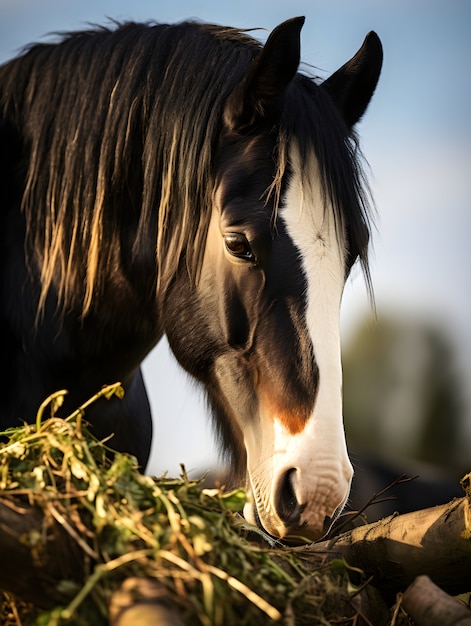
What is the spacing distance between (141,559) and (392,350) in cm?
2182

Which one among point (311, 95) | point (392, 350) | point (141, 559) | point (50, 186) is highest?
point (311, 95)

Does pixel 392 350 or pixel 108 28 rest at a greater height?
pixel 108 28

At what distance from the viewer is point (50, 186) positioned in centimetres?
256

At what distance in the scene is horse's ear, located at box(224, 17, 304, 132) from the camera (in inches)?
87.8

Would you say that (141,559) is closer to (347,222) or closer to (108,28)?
(347,222)

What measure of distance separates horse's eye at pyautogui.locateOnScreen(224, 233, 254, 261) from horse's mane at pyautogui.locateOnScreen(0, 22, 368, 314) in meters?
0.16

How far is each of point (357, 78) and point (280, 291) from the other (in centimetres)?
104

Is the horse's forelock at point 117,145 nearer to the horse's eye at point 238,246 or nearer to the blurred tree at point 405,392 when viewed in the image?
the horse's eye at point 238,246

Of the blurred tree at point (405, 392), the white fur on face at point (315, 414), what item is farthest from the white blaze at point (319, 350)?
the blurred tree at point (405, 392)

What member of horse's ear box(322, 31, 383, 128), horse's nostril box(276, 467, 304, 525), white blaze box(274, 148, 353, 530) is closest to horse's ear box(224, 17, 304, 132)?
white blaze box(274, 148, 353, 530)

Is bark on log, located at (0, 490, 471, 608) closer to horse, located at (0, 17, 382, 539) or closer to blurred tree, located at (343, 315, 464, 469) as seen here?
horse, located at (0, 17, 382, 539)

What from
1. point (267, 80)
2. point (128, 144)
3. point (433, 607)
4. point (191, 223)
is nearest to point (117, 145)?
point (128, 144)

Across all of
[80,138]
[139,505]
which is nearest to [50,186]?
[80,138]

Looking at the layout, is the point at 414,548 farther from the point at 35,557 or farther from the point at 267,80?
the point at 267,80
